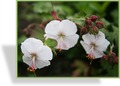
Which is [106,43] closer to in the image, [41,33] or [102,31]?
[102,31]

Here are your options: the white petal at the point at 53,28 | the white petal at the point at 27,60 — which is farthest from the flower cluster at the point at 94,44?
the white petal at the point at 27,60

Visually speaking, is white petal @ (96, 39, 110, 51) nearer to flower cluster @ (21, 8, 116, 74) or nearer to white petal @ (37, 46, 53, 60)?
flower cluster @ (21, 8, 116, 74)

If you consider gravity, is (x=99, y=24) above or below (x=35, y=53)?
above

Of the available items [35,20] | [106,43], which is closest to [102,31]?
[106,43]

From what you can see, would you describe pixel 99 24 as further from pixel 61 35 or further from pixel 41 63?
pixel 41 63

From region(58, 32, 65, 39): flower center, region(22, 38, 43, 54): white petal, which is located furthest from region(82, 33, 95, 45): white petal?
region(22, 38, 43, 54): white petal

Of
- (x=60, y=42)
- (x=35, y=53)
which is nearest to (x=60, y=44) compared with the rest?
(x=60, y=42)

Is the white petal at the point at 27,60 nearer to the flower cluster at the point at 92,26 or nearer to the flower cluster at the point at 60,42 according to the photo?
the flower cluster at the point at 60,42
